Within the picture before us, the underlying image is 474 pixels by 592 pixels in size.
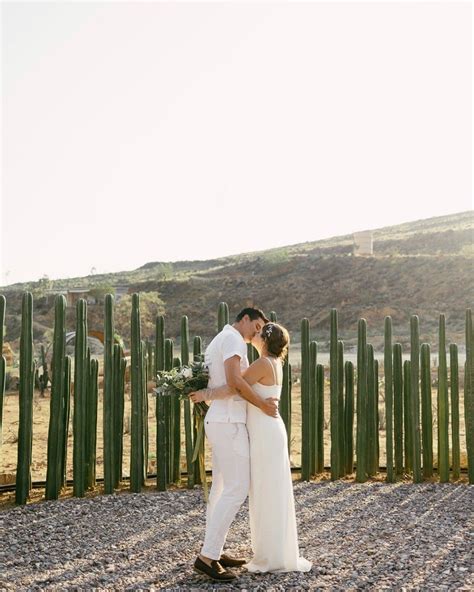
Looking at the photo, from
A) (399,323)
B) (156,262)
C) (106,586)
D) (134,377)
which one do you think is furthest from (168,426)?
(156,262)

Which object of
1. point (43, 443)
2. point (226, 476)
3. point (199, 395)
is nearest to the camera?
point (226, 476)

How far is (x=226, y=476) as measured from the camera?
5.09 meters

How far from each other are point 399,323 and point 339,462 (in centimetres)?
2225

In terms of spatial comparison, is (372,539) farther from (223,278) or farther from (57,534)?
(223,278)

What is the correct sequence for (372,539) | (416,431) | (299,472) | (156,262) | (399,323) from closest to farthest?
1. (372,539)
2. (416,431)
3. (299,472)
4. (399,323)
5. (156,262)

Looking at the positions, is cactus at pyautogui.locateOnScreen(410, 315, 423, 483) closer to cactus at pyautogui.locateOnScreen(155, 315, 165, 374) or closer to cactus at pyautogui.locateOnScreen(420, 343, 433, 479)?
cactus at pyautogui.locateOnScreen(420, 343, 433, 479)

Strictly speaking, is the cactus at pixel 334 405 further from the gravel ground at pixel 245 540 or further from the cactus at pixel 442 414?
the cactus at pixel 442 414

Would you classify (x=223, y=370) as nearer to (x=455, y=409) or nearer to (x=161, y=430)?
(x=161, y=430)

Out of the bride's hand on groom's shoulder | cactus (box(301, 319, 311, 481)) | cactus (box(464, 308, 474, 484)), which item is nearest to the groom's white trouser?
the bride's hand on groom's shoulder

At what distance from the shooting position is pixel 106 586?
495 cm

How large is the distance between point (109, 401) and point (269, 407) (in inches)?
111

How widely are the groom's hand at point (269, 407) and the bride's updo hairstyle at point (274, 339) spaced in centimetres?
28

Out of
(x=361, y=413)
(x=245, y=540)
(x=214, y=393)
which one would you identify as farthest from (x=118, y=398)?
(x=214, y=393)

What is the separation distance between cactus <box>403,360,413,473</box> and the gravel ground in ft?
1.43
